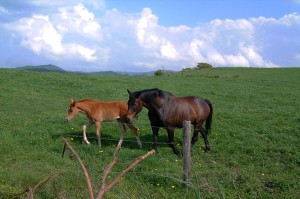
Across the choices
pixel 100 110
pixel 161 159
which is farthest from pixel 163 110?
pixel 100 110

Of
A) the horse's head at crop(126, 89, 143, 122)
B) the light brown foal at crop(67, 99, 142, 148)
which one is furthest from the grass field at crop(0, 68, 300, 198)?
the horse's head at crop(126, 89, 143, 122)

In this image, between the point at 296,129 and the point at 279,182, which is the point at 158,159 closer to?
the point at 279,182

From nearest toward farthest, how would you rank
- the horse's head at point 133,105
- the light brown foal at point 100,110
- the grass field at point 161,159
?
the grass field at point 161,159, the horse's head at point 133,105, the light brown foal at point 100,110

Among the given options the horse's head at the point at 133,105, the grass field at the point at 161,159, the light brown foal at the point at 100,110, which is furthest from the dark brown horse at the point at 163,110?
the light brown foal at the point at 100,110

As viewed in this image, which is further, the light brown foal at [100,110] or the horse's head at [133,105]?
the light brown foal at [100,110]

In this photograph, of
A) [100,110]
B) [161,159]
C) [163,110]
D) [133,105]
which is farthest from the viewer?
[100,110]

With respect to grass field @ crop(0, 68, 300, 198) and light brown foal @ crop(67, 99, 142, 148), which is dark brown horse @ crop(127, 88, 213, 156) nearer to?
grass field @ crop(0, 68, 300, 198)

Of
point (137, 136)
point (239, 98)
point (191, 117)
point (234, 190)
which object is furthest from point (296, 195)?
point (239, 98)

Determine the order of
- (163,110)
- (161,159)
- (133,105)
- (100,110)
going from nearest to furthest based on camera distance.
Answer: (161,159), (133,105), (163,110), (100,110)

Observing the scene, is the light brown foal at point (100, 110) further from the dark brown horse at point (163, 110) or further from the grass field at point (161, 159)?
the dark brown horse at point (163, 110)

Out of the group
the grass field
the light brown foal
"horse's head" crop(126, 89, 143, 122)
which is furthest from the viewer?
the light brown foal

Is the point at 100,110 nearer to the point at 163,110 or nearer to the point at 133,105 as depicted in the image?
the point at 133,105

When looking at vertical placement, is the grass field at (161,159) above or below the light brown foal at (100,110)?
below

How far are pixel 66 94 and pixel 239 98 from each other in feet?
37.5
